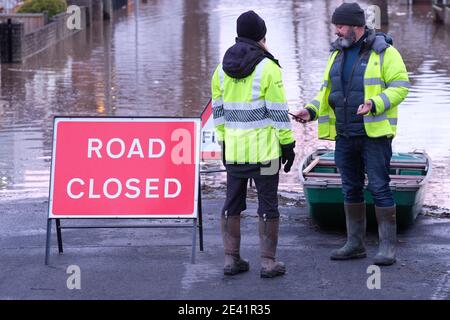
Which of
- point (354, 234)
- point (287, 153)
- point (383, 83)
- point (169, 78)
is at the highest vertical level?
point (383, 83)

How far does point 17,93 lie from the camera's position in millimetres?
20609

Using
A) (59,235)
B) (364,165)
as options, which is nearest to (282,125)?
(364,165)

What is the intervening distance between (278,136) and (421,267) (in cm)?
145

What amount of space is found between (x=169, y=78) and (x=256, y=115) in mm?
15051

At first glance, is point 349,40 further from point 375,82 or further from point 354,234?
point 354,234

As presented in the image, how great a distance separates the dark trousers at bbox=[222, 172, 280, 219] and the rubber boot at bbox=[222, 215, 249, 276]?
0.19 feet

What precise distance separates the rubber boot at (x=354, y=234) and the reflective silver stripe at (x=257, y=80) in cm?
123

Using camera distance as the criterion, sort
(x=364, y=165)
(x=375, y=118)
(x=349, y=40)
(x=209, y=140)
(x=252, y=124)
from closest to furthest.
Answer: (x=252, y=124) < (x=375, y=118) < (x=349, y=40) < (x=364, y=165) < (x=209, y=140)

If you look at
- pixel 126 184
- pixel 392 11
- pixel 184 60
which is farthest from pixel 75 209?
pixel 392 11

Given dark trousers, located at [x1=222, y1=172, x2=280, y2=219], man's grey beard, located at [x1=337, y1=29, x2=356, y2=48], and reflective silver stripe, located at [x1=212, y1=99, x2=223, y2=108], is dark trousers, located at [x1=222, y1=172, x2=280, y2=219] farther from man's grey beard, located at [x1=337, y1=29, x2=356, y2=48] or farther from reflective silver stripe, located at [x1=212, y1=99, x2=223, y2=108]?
man's grey beard, located at [x1=337, y1=29, x2=356, y2=48]

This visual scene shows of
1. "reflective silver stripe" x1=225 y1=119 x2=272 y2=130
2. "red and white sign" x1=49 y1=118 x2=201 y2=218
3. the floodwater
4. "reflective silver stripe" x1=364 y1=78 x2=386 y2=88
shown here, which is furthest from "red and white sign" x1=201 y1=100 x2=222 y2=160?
"reflective silver stripe" x1=225 y1=119 x2=272 y2=130

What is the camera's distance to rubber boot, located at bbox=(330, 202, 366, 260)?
8328 millimetres

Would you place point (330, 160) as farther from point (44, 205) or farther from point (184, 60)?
point (184, 60)

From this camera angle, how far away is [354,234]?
8352 millimetres
